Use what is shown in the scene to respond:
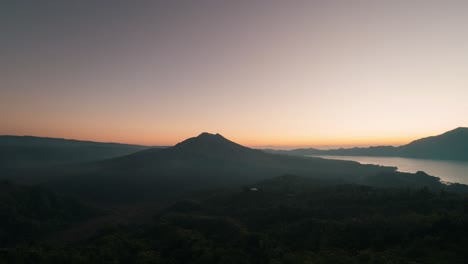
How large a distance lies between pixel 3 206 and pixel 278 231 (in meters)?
39.7

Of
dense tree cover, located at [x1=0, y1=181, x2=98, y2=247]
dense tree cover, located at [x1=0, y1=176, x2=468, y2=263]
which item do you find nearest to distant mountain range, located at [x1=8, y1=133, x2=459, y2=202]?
dense tree cover, located at [x1=0, y1=181, x2=98, y2=247]

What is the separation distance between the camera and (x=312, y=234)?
27109 millimetres

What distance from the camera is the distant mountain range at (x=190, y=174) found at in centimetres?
8119

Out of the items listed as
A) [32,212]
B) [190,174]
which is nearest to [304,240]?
[32,212]

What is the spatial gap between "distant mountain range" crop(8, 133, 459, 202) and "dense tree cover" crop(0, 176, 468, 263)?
43875mm

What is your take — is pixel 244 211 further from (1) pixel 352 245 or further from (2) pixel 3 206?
(2) pixel 3 206

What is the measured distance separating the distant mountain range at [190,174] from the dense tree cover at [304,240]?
43.9 metres

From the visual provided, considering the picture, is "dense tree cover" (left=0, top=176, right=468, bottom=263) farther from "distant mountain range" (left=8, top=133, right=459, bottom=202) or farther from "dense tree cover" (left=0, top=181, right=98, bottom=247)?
"distant mountain range" (left=8, top=133, right=459, bottom=202)

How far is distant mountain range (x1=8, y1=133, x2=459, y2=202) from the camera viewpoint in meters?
81.2

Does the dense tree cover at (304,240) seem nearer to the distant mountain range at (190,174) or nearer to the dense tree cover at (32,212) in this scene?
the dense tree cover at (32,212)

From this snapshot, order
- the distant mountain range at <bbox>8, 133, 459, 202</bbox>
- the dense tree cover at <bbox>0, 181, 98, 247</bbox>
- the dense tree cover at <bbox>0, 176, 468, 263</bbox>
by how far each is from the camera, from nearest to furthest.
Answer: the dense tree cover at <bbox>0, 176, 468, 263</bbox>
the dense tree cover at <bbox>0, 181, 98, 247</bbox>
the distant mountain range at <bbox>8, 133, 459, 202</bbox>

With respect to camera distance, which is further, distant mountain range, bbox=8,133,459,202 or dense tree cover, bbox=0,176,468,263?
distant mountain range, bbox=8,133,459,202

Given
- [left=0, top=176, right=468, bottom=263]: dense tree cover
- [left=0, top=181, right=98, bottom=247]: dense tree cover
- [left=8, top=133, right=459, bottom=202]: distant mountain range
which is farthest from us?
[left=8, top=133, right=459, bottom=202]: distant mountain range

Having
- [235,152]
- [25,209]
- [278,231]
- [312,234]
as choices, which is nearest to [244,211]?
[278,231]
